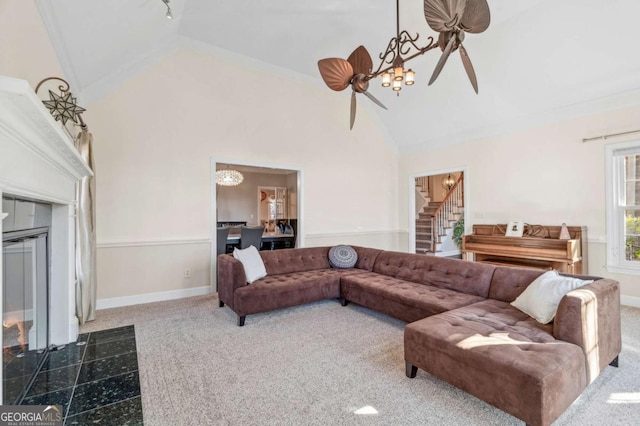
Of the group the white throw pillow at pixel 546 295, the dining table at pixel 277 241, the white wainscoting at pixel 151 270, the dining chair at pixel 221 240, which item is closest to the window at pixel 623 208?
the white throw pillow at pixel 546 295

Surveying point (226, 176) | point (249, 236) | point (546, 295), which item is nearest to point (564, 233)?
point (546, 295)

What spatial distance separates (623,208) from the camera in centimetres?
392

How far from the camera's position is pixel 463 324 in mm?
2162

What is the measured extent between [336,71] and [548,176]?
3.80m

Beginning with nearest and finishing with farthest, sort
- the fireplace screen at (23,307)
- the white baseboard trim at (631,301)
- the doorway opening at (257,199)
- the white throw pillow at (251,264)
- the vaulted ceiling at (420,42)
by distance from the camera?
1. the fireplace screen at (23,307)
2. the vaulted ceiling at (420,42)
3. the white throw pillow at (251,264)
4. the white baseboard trim at (631,301)
5. the doorway opening at (257,199)

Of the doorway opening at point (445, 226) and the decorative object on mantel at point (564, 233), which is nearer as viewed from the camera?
the decorative object on mantel at point (564, 233)

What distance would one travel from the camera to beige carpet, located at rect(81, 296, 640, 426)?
179 cm

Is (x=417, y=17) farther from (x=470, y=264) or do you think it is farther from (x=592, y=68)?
(x=470, y=264)

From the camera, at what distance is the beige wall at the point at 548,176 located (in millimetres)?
4051

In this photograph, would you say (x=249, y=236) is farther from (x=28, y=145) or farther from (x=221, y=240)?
(x=28, y=145)

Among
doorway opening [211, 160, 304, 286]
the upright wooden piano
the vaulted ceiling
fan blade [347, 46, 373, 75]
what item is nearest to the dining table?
doorway opening [211, 160, 304, 286]

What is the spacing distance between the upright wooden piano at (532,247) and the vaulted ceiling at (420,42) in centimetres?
171

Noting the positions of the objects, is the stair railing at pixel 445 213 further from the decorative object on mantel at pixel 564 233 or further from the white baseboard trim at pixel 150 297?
the white baseboard trim at pixel 150 297

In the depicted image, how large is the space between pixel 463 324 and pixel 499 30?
3.89 metres
